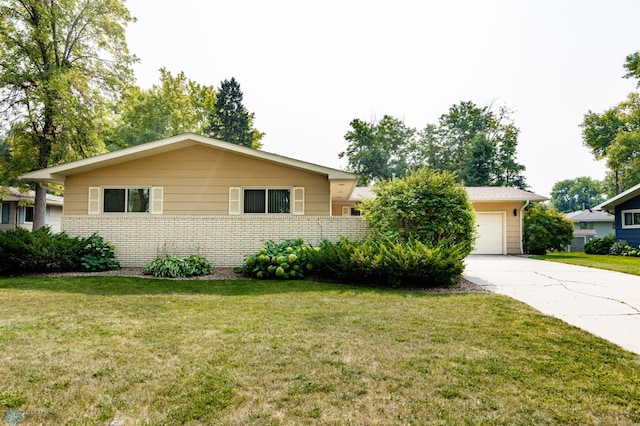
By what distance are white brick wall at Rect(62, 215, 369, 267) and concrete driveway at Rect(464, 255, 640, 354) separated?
405 centimetres

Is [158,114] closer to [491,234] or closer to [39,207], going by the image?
[39,207]

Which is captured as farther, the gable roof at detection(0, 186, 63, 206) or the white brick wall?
the gable roof at detection(0, 186, 63, 206)

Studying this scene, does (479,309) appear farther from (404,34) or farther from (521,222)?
(521,222)

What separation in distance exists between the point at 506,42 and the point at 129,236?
12.3m

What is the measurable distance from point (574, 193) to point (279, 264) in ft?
291

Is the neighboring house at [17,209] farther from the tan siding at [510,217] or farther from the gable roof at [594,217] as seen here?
the gable roof at [594,217]

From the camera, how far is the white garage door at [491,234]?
53.5 feet

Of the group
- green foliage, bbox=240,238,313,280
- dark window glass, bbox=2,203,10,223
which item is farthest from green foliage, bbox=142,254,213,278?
dark window glass, bbox=2,203,10,223

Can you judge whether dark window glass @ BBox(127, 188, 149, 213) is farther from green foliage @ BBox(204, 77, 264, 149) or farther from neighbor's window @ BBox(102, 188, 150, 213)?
green foliage @ BBox(204, 77, 264, 149)

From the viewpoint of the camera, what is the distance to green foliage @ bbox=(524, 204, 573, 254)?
1614 cm

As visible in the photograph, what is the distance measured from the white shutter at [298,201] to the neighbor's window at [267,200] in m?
0.18

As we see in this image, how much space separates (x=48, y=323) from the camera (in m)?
3.96

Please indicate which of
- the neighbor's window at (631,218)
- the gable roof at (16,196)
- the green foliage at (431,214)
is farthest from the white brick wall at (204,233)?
the neighbor's window at (631,218)

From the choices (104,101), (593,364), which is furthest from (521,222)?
(104,101)
